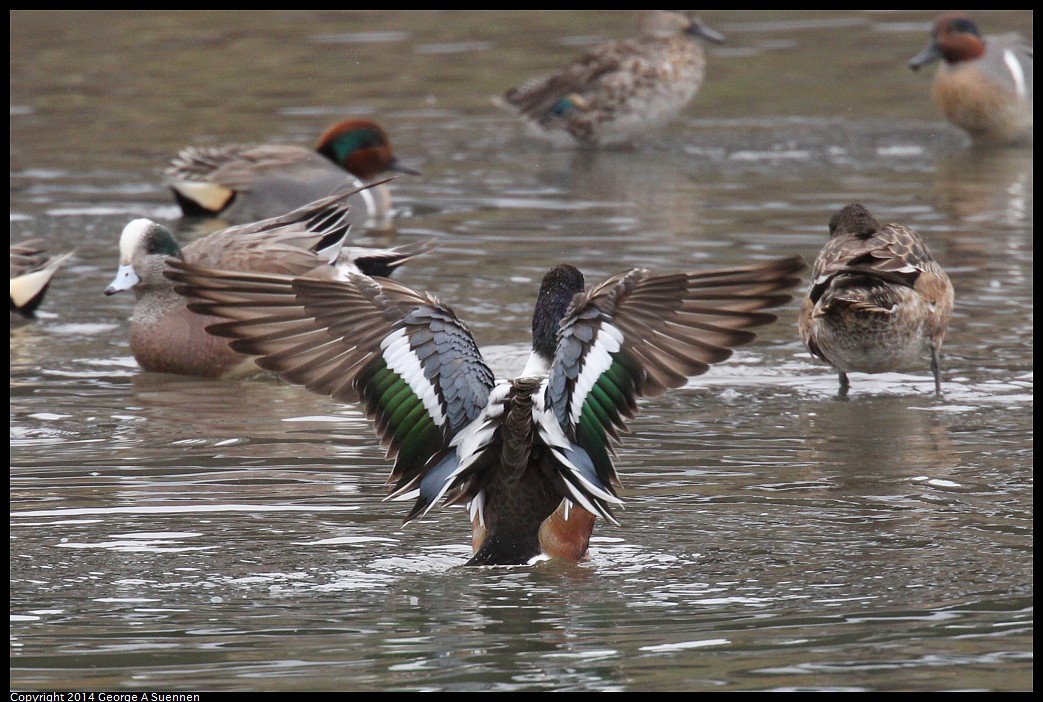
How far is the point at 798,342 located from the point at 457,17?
41.4ft

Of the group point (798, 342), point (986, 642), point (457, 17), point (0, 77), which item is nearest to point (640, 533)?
point (986, 642)

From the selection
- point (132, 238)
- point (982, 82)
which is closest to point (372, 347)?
point (132, 238)

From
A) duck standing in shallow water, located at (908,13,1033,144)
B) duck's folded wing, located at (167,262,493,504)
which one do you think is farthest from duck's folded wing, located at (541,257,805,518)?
duck standing in shallow water, located at (908,13,1033,144)

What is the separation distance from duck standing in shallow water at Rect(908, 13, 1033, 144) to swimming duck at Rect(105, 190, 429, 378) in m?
6.39

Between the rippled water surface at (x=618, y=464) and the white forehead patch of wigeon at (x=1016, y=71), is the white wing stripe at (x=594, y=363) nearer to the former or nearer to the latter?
the rippled water surface at (x=618, y=464)

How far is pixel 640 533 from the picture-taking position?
5.42m

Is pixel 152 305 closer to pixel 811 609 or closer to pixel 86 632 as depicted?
pixel 86 632

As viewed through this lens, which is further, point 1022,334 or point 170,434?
point 1022,334

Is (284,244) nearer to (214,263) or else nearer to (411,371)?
(214,263)

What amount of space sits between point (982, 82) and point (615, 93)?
9.01ft

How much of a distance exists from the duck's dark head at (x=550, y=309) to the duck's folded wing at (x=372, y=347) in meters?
0.18

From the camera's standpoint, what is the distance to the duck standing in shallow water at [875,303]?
6.95 m

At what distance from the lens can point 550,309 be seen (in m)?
5.31

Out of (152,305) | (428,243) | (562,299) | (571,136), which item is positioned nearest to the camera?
(562,299)
